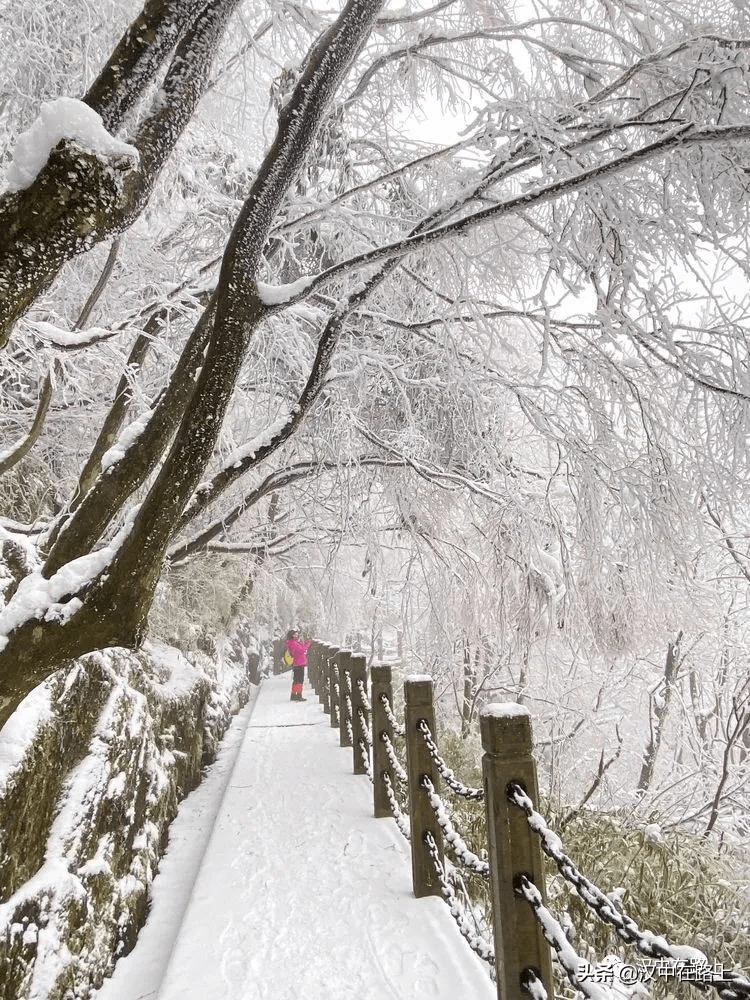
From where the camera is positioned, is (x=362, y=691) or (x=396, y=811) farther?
(x=362, y=691)

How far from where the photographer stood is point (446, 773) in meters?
3.25

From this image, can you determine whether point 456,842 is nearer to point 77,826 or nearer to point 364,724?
point 77,826

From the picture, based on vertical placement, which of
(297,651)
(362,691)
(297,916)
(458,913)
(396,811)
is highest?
(297,651)

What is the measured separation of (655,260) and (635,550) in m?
1.86

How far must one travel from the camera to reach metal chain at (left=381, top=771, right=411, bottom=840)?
464 cm

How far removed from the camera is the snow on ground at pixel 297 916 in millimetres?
3000

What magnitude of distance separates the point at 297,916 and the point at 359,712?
313cm

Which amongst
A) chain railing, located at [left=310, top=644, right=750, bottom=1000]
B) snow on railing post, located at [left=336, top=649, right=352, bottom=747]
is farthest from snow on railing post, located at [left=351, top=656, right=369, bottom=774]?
chain railing, located at [left=310, top=644, right=750, bottom=1000]

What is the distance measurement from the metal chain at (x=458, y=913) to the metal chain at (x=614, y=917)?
41.3 inches

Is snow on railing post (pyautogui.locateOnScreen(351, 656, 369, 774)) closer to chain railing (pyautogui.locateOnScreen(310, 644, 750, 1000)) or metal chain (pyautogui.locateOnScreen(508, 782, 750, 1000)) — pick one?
chain railing (pyautogui.locateOnScreen(310, 644, 750, 1000))

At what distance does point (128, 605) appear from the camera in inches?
111

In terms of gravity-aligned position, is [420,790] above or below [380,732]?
below

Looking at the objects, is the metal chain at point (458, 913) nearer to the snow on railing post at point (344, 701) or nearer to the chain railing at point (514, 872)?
the chain railing at point (514, 872)

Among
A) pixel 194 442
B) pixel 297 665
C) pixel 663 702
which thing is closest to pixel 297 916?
pixel 194 442
